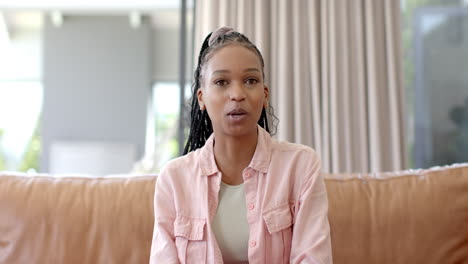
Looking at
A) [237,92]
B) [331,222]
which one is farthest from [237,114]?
[331,222]

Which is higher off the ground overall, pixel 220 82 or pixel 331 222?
pixel 220 82

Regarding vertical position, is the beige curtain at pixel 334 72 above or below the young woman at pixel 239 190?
above

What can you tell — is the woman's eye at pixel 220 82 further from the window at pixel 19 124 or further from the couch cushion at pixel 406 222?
the window at pixel 19 124

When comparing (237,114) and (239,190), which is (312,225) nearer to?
(239,190)

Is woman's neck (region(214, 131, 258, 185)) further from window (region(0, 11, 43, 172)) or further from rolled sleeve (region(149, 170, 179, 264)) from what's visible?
window (region(0, 11, 43, 172))

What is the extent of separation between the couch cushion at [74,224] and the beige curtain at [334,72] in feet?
3.51

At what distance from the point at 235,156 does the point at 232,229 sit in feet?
0.63

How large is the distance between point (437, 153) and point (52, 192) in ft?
7.00

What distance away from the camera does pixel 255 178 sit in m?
1.24

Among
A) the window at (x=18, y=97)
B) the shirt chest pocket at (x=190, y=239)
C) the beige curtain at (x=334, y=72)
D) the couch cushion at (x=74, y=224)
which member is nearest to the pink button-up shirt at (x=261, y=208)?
the shirt chest pocket at (x=190, y=239)

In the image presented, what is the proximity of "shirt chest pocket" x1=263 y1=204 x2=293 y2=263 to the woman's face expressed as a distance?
0.21 metres

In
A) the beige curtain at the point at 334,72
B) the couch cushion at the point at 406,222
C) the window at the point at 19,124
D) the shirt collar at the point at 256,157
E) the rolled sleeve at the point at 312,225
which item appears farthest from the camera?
the window at the point at 19,124

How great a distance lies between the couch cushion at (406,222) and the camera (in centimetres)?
153

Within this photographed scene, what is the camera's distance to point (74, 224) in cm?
158
